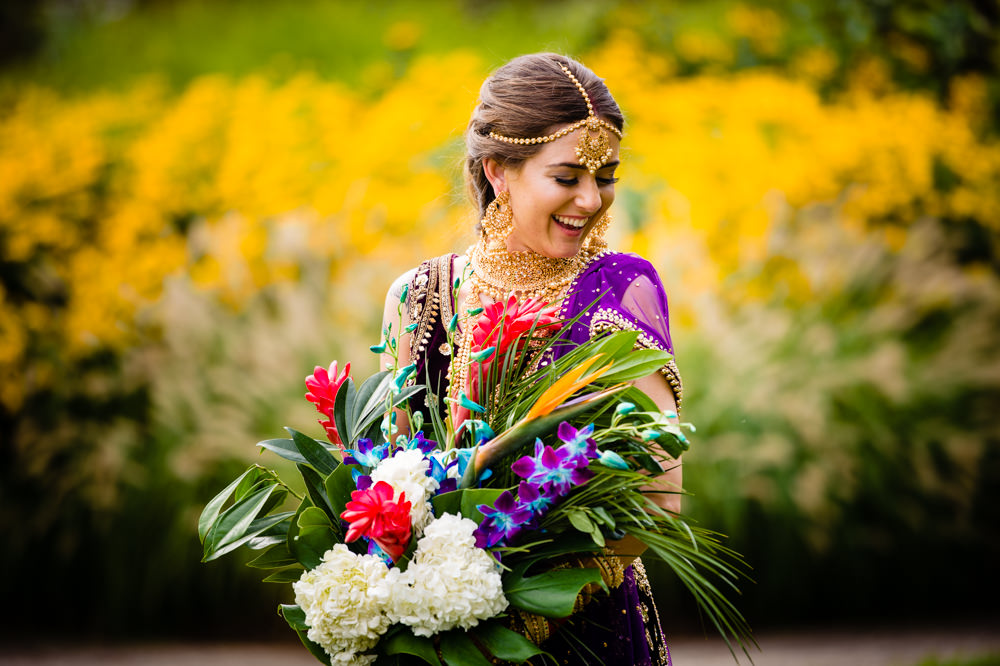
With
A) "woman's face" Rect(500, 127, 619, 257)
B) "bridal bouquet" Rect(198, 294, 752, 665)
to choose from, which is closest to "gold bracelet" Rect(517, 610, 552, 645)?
"bridal bouquet" Rect(198, 294, 752, 665)

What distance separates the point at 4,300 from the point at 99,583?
6.26 ft

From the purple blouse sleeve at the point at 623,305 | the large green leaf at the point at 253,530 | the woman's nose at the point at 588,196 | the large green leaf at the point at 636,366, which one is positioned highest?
the woman's nose at the point at 588,196

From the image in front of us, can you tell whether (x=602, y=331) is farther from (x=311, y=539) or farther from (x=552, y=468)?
(x=311, y=539)

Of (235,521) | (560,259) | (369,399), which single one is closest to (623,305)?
(560,259)

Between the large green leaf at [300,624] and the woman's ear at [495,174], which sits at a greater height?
the woman's ear at [495,174]

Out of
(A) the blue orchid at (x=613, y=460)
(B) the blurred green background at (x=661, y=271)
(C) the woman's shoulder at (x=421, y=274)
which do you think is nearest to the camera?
(A) the blue orchid at (x=613, y=460)

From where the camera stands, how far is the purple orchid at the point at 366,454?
5.50ft

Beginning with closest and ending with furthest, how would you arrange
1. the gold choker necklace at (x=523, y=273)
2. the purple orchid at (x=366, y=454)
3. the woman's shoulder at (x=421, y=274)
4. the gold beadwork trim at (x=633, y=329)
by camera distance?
the purple orchid at (x=366, y=454) → the gold beadwork trim at (x=633, y=329) → the gold choker necklace at (x=523, y=273) → the woman's shoulder at (x=421, y=274)

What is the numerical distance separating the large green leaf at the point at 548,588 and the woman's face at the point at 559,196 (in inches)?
30.4

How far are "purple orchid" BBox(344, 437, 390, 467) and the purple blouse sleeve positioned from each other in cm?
49

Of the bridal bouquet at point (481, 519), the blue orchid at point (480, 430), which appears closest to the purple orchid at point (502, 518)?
the bridal bouquet at point (481, 519)

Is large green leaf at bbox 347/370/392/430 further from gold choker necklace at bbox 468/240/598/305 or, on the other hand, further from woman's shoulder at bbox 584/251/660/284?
woman's shoulder at bbox 584/251/660/284

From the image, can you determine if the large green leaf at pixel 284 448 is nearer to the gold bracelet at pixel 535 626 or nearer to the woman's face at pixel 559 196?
the gold bracelet at pixel 535 626

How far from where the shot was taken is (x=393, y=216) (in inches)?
238
